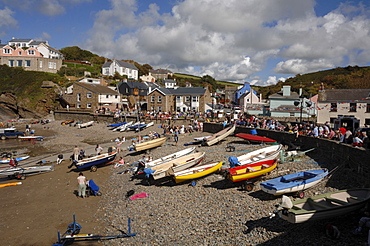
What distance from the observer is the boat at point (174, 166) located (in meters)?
15.7

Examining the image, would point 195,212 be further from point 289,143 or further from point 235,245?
point 289,143

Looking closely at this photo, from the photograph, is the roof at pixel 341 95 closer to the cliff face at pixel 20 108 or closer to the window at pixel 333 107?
the window at pixel 333 107

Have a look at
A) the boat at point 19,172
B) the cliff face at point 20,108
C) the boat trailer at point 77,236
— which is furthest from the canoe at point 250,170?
the cliff face at point 20,108

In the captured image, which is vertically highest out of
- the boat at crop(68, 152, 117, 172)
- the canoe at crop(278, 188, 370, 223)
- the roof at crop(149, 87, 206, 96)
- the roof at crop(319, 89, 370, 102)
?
the roof at crop(149, 87, 206, 96)

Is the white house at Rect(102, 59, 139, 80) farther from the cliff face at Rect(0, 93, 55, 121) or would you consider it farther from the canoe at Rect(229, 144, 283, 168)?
the canoe at Rect(229, 144, 283, 168)

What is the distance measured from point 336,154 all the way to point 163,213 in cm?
1138

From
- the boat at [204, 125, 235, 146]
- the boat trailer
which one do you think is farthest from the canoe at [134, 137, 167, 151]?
the boat trailer

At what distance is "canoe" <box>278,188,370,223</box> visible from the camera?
870 cm

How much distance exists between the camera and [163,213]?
12062 millimetres

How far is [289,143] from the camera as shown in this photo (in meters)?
22.0

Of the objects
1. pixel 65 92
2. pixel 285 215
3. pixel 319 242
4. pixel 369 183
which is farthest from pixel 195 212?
pixel 65 92

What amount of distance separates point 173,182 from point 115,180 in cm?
460

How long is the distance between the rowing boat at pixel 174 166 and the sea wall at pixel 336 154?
814 centimetres

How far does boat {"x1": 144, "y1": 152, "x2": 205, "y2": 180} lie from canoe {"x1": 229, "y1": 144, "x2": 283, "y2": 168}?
269 centimetres
